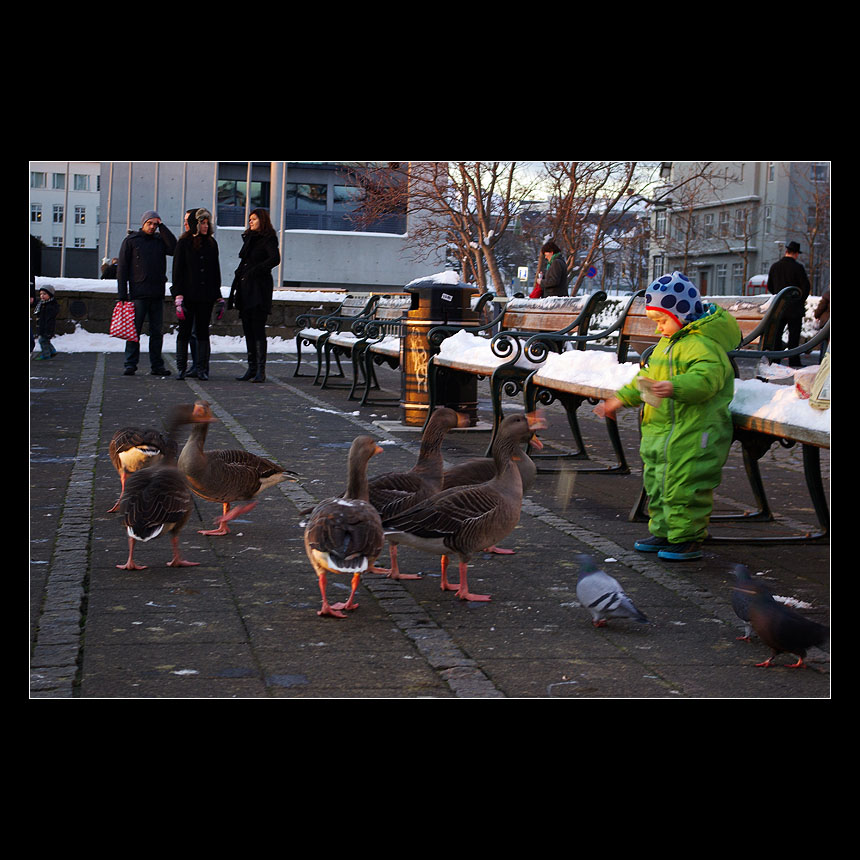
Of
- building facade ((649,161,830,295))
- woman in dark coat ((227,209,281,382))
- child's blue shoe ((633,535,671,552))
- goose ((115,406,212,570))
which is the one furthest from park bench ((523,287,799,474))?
woman in dark coat ((227,209,281,382))

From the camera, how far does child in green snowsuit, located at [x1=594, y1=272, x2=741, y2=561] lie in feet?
16.4

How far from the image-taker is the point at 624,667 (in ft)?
11.9

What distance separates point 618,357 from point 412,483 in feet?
9.42

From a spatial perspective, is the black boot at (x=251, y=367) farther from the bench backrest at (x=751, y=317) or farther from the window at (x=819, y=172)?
the window at (x=819, y=172)

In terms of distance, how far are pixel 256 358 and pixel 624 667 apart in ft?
34.9

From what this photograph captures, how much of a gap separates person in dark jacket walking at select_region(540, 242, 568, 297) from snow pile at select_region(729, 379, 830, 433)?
875 cm

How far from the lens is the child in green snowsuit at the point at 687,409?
500cm

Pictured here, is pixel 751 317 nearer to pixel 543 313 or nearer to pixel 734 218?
pixel 734 218

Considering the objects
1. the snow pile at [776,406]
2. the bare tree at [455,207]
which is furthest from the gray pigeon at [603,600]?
the bare tree at [455,207]

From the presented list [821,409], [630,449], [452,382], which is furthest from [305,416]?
[821,409]

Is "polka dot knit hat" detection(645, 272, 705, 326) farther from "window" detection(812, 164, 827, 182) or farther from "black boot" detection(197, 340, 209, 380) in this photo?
"black boot" detection(197, 340, 209, 380)

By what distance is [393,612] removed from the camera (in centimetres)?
430

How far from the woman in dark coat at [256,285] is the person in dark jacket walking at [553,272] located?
3.28m
